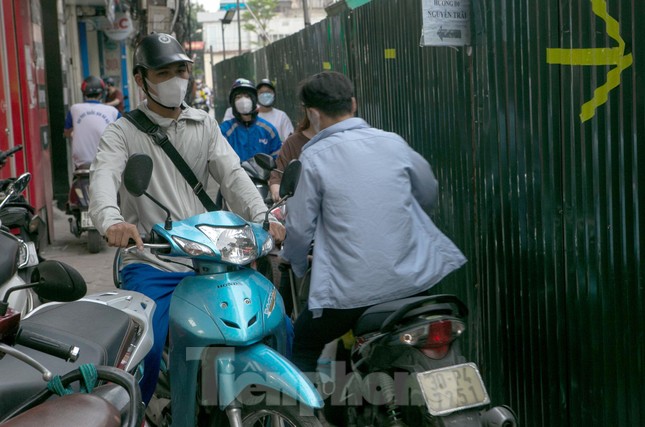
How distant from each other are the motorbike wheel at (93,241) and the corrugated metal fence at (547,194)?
6.22 meters

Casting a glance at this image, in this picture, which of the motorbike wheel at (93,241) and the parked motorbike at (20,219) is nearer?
the parked motorbike at (20,219)

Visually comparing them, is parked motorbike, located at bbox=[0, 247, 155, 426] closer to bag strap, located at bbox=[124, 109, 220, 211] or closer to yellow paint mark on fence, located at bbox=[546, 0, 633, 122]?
bag strap, located at bbox=[124, 109, 220, 211]

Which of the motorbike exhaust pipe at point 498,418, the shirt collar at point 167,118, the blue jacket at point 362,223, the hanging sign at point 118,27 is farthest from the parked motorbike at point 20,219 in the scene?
the hanging sign at point 118,27

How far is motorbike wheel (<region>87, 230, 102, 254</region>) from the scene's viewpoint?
423 inches

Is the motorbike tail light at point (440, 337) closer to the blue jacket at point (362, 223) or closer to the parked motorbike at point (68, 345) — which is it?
the blue jacket at point (362, 223)

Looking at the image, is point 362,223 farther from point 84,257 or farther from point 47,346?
point 84,257

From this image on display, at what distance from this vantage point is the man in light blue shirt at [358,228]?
3.67 metres

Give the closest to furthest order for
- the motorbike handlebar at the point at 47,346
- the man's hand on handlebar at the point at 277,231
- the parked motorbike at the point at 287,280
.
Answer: the motorbike handlebar at the point at 47,346, the man's hand on handlebar at the point at 277,231, the parked motorbike at the point at 287,280

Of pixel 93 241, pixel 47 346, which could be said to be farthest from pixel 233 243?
pixel 93 241

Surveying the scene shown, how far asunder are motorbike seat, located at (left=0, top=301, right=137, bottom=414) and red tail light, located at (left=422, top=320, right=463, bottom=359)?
1.08 metres

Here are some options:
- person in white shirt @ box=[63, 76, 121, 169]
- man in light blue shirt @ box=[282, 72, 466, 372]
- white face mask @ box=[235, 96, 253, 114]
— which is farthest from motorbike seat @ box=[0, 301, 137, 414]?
person in white shirt @ box=[63, 76, 121, 169]

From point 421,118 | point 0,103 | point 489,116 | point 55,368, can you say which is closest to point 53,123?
point 0,103

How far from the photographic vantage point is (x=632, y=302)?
132 inches

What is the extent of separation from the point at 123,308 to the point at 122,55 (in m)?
28.5
